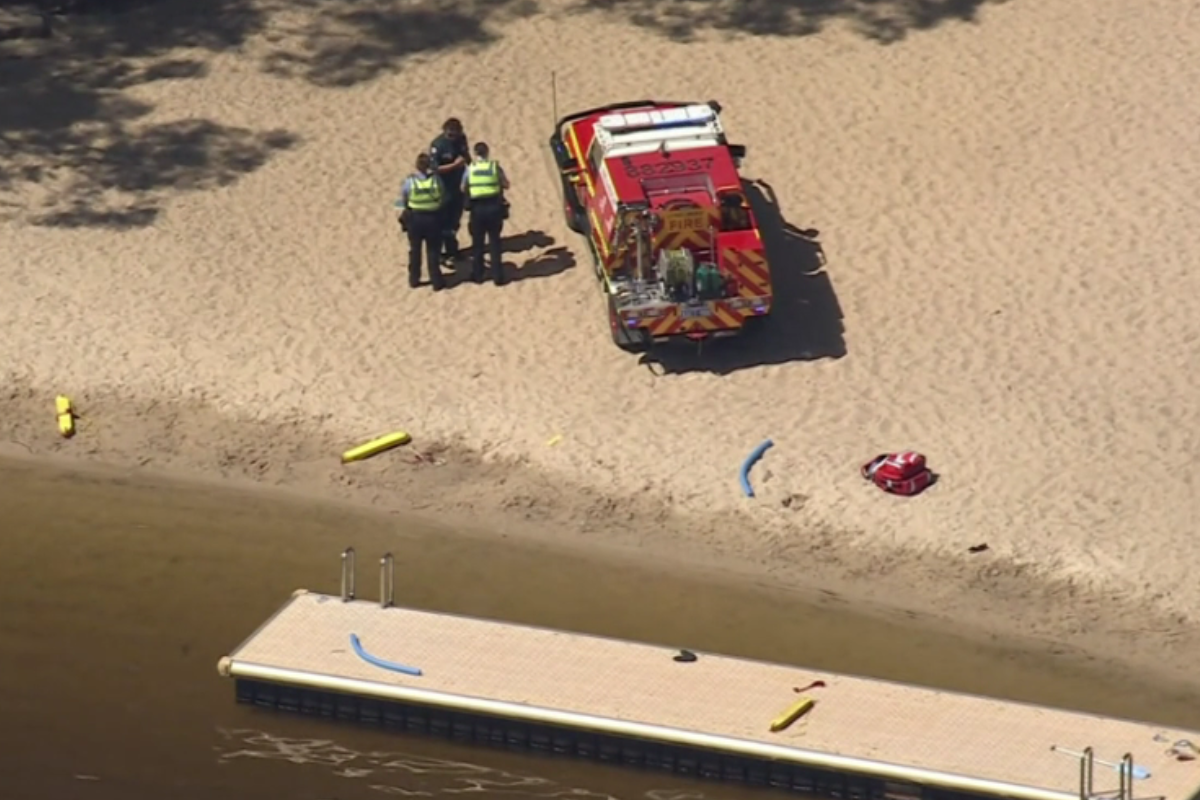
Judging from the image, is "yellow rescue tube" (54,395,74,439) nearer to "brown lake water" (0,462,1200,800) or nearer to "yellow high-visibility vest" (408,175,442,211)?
"brown lake water" (0,462,1200,800)

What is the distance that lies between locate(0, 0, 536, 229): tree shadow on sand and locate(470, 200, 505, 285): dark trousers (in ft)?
10.6

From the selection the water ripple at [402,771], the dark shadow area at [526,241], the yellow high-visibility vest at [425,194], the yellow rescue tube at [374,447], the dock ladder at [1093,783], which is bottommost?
the water ripple at [402,771]

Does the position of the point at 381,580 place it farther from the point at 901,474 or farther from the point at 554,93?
the point at 554,93

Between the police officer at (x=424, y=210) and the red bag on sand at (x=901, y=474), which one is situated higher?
the police officer at (x=424, y=210)

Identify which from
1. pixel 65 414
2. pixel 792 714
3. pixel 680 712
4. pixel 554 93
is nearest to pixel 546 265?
pixel 554 93

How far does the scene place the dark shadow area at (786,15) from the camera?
35.2 metres

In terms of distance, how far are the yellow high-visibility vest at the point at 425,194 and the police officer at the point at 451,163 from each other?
11.0 inches

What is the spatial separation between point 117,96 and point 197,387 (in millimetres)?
5348

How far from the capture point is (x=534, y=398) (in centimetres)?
2973

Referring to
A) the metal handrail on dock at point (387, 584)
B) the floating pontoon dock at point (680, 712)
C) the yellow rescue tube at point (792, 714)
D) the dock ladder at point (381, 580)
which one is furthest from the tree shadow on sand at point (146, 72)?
the yellow rescue tube at point (792, 714)

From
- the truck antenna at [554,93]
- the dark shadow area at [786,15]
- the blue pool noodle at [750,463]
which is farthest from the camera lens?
the dark shadow area at [786,15]

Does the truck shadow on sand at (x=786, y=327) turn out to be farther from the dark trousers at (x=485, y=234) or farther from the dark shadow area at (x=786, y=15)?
the dark shadow area at (x=786, y=15)

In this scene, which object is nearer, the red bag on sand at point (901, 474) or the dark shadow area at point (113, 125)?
the red bag on sand at point (901, 474)

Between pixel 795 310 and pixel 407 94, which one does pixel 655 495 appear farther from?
pixel 407 94
